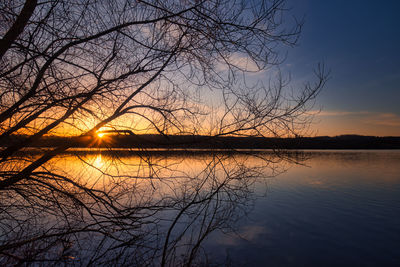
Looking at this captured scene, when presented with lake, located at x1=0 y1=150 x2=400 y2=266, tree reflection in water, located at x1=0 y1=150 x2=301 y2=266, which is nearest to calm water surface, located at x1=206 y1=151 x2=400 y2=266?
lake, located at x1=0 y1=150 x2=400 y2=266

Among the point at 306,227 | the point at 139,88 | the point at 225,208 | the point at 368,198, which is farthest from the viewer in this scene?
the point at 368,198


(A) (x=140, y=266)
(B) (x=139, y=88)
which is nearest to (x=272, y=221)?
(A) (x=140, y=266)

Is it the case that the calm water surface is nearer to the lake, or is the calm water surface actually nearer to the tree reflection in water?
the lake

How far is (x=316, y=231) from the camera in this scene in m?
4.58

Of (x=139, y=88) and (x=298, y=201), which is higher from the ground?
(x=139, y=88)

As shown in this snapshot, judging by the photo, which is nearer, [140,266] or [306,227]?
[140,266]

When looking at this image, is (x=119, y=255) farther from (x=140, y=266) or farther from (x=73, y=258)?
(x=73, y=258)

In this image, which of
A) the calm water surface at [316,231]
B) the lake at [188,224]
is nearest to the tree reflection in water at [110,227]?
the lake at [188,224]

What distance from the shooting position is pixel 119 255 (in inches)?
121

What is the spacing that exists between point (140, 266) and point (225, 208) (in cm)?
269

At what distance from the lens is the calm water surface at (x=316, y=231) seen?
357 centimetres

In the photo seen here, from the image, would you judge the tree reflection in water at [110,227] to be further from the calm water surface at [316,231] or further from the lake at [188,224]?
the calm water surface at [316,231]

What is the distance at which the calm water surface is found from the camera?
3574 mm

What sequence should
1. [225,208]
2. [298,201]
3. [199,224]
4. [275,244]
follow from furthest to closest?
[298,201], [225,208], [199,224], [275,244]
